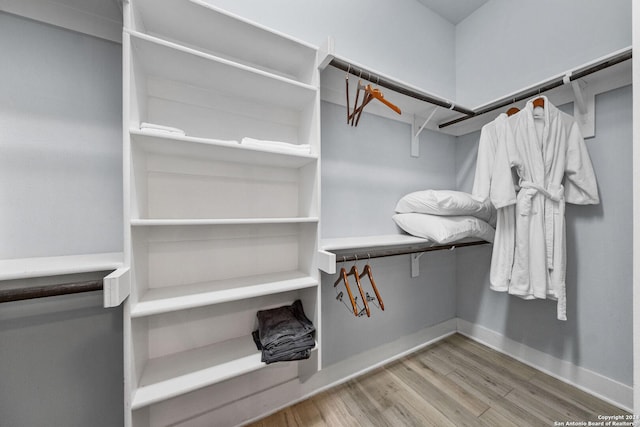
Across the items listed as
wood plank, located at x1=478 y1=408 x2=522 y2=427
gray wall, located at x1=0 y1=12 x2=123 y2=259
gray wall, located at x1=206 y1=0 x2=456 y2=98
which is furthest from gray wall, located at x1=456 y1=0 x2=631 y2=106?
gray wall, located at x1=0 y1=12 x2=123 y2=259

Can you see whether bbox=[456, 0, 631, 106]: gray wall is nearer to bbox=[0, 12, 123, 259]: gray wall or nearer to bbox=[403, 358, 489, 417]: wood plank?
bbox=[403, 358, 489, 417]: wood plank

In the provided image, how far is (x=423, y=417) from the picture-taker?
1206 millimetres

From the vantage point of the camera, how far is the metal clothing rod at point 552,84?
42.4 inches

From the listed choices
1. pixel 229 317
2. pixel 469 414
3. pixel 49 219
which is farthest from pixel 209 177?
A: pixel 469 414

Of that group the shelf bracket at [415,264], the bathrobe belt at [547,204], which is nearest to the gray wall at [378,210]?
the shelf bracket at [415,264]

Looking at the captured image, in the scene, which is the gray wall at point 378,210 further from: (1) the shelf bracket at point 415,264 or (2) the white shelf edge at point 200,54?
(2) the white shelf edge at point 200,54

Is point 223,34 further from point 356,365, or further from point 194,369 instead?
point 356,365

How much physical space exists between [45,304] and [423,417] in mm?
1807

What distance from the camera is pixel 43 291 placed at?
646mm

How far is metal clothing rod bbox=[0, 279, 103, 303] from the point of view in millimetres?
610

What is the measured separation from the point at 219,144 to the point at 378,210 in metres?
1.15

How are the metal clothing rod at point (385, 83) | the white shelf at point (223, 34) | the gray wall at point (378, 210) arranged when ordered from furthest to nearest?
1. the gray wall at point (378, 210)
2. the metal clothing rod at point (385, 83)
3. the white shelf at point (223, 34)

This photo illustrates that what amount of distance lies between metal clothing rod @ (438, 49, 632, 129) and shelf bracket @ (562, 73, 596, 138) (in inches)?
4.0

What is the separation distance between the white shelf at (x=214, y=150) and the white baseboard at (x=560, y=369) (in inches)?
79.7
